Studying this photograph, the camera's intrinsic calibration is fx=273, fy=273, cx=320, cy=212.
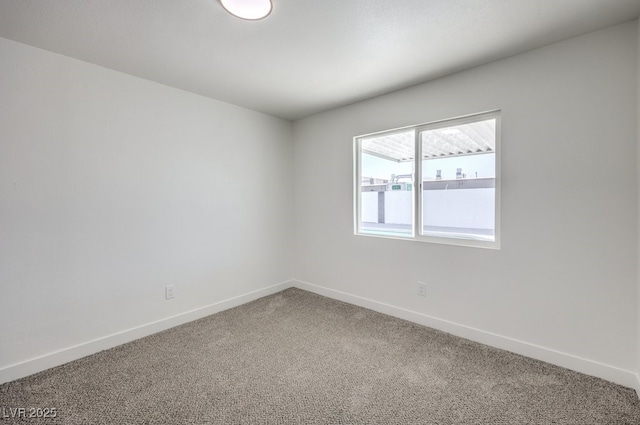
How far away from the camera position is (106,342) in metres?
2.30

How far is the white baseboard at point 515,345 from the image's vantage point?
1.84 metres

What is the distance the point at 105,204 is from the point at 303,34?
211cm

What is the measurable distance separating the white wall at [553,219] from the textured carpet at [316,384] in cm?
24

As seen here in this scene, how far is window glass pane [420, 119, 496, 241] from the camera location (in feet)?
7.89

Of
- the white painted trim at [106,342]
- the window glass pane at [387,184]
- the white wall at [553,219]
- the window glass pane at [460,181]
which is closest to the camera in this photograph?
the white wall at [553,219]

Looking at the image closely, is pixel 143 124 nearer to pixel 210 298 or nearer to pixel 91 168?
pixel 91 168

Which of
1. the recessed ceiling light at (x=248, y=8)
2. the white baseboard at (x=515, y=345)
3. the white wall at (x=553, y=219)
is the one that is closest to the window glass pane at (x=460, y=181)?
the white wall at (x=553, y=219)

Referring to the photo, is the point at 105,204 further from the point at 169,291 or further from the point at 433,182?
the point at 433,182

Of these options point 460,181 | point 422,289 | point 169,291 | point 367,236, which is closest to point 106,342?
point 169,291

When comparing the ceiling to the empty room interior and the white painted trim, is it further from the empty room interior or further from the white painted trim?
the white painted trim

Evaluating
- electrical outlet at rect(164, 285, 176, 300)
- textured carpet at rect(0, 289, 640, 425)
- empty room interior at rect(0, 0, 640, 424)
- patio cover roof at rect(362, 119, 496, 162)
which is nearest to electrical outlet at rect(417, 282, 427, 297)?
empty room interior at rect(0, 0, 640, 424)

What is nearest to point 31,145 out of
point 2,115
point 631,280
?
point 2,115

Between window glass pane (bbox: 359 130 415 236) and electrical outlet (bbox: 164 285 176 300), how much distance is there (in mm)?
Answer: 2141

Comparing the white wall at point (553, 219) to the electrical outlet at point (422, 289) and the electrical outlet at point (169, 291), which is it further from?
the electrical outlet at point (169, 291)
